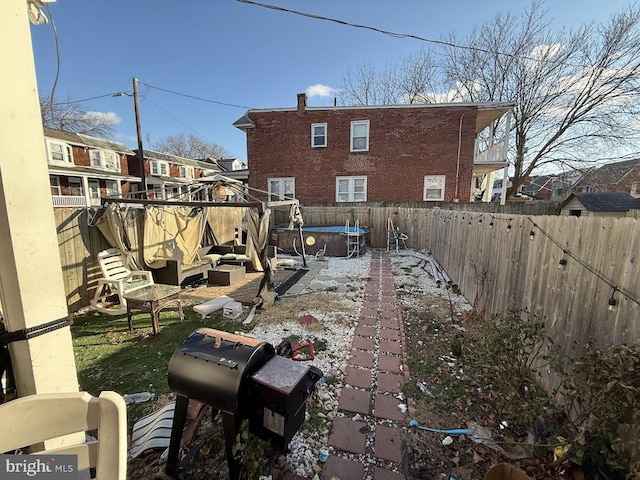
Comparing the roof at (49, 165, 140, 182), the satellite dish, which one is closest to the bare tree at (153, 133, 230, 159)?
the roof at (49, 165, 140, 182)

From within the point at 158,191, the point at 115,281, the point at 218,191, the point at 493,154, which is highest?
the point at 493,154

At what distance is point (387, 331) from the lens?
4.39 m

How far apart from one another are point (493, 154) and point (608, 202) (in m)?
5.93

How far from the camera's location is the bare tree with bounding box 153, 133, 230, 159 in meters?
39.2

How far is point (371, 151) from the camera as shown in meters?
14.5

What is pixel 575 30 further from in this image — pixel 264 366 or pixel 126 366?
pixel 126 366

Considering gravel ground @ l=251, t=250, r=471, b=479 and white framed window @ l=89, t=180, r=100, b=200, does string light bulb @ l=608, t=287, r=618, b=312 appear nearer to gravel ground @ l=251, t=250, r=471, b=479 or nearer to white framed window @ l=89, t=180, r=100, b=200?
gravel ground @ l=251, t=250, r=471, b=479

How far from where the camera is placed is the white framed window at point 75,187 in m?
19.7

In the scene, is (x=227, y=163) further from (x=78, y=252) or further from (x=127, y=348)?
(x=127, y=348)

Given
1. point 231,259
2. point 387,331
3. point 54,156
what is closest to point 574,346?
point 387,331

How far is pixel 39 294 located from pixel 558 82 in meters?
24.4

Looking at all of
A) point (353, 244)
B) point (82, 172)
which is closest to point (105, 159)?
point (82, 172)

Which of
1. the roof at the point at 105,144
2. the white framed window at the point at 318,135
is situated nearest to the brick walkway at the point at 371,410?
the white framed window at the point at 318,135

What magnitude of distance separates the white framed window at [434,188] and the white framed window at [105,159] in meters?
25.2
